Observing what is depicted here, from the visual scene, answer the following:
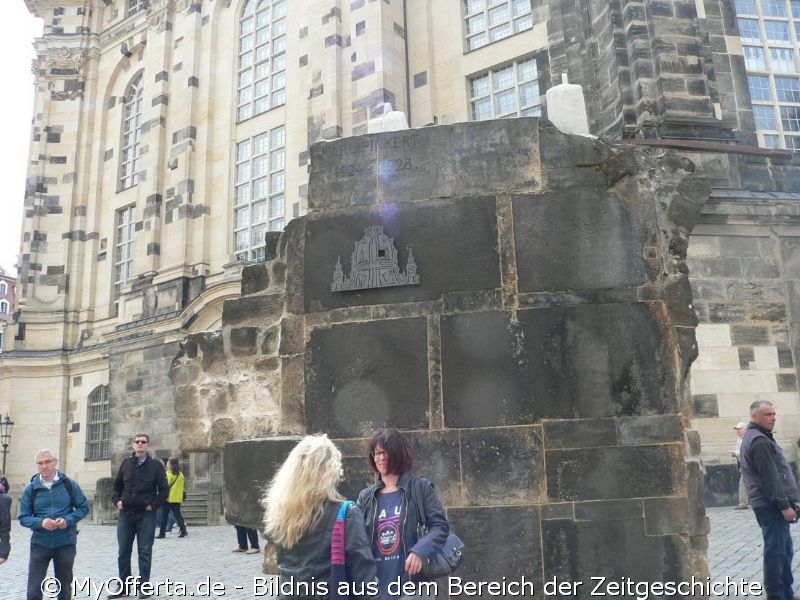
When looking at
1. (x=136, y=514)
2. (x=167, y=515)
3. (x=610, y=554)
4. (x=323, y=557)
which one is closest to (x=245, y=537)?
(x=136, y=514)

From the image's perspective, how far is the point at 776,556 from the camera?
498 cm

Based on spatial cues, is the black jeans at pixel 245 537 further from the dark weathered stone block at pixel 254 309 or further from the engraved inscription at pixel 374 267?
the engraved inscription at pixel 374 267

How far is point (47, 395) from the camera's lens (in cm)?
2352

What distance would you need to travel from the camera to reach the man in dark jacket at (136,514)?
6891mm

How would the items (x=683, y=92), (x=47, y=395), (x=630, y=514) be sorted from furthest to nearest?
Result: (x=47, y=395)
(x=683, y=92)
(x=630, y=514)

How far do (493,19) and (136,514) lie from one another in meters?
14.9

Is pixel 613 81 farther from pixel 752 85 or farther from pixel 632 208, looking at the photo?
pixel 632 208

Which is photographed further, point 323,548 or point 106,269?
point 106,269

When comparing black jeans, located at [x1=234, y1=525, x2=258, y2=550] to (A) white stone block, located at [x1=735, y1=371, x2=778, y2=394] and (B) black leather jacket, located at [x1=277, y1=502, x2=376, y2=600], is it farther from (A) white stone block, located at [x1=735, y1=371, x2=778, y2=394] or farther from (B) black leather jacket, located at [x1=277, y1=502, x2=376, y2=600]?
(A) white stone block, located at [x1=735, y1=371, x2=778, y2=394]

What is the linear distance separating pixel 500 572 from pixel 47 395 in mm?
23038

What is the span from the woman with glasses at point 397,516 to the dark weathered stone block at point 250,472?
1.39 meters

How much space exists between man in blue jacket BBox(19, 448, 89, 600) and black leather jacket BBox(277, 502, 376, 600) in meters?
3.62

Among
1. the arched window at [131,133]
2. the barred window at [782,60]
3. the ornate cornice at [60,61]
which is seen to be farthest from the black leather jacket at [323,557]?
the ornate cornice at [60,61]

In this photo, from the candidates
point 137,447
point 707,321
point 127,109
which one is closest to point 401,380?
point 137,447
